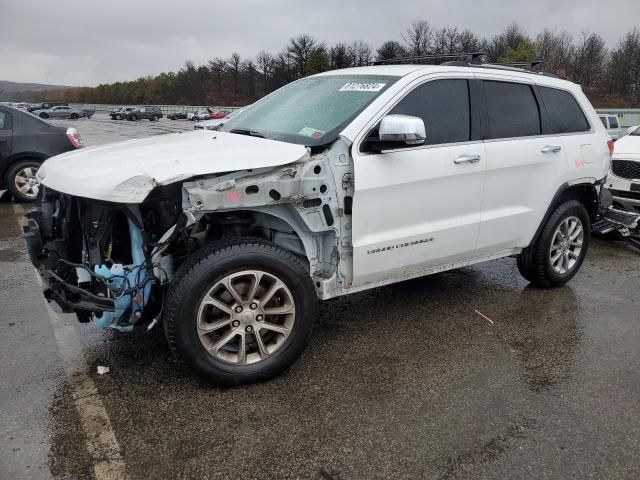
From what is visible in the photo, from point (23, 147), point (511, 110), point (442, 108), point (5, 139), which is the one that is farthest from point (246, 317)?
point (5, 139)

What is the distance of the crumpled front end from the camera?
2.90 metres

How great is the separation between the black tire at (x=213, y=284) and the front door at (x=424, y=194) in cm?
49

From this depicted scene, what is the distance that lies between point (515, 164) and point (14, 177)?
7666 mm

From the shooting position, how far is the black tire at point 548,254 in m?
4.66

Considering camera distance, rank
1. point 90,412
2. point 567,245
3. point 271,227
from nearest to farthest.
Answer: point 90,412
point 271,227
point 567,245

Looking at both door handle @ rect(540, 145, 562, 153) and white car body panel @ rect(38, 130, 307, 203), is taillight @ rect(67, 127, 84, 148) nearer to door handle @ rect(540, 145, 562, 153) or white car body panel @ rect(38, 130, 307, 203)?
white car body panel @ rect(38, 130, 307, 203)

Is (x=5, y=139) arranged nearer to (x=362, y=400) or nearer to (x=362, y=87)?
(x=362, y=87)

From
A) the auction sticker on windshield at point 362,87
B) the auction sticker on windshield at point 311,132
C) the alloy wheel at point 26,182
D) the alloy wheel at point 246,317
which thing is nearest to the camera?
the alloy wheel at point 246,317

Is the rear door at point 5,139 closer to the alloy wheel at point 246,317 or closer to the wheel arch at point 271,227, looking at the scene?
the wheel arch at point 271,227

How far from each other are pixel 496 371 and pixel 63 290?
268cm

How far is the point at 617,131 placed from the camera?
774 inches

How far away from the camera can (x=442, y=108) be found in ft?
12.6

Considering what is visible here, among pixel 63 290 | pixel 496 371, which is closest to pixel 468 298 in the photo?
pixel 496 371

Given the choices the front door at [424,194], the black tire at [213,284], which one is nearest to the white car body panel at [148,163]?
the black tire at [213,284]
